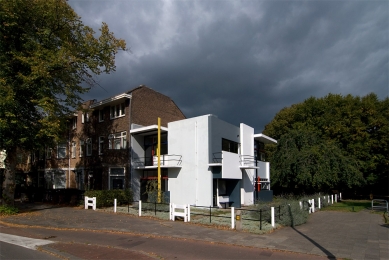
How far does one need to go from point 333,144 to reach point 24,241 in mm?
29412

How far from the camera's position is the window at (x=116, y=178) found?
2652cm

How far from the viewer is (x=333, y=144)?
32.3 metres

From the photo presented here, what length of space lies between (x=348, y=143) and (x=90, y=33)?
3100cm

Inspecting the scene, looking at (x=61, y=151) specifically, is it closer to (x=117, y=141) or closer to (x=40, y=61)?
(x=117, y=141)

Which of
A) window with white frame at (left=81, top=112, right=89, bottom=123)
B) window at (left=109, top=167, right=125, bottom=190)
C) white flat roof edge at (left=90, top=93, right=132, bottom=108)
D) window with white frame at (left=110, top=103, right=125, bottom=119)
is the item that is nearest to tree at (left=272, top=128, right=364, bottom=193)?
window at (left=109, top=167, right=125, bottom=190)

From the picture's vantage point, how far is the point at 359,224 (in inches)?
587

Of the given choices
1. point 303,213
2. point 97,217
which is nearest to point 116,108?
point 97,217

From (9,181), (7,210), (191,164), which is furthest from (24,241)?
(191,164)

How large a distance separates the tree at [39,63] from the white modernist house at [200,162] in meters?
6.97

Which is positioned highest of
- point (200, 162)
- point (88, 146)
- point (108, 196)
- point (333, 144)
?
point (333, 144)

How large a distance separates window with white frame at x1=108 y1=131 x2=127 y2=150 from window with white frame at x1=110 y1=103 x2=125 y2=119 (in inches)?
65.0

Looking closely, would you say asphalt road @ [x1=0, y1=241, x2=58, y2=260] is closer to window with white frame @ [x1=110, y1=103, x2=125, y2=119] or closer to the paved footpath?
the paved footpath

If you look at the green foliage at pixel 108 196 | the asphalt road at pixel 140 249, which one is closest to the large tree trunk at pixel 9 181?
the green foliage at pixel 108 196

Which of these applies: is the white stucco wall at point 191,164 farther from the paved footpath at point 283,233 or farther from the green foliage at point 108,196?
the paved footpath at point 283,233
